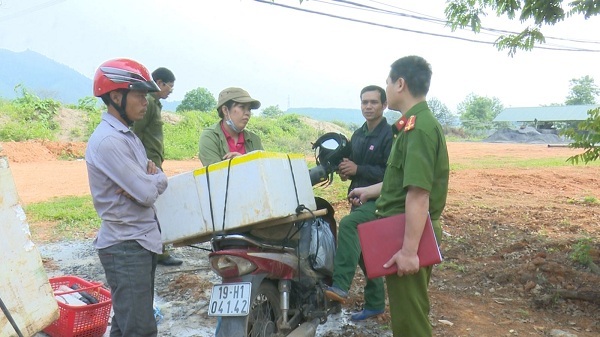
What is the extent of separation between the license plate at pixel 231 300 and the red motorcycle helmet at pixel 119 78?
1.22 m

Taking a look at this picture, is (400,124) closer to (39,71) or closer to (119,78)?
(119,78)

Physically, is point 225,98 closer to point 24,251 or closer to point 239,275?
point 239,275

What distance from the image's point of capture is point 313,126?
38.0 metres

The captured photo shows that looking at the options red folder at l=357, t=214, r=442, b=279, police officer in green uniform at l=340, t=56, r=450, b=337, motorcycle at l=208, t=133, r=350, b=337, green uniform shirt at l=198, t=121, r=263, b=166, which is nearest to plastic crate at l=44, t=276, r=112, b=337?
motorcycle at l=208, t=133, r=350, b=337

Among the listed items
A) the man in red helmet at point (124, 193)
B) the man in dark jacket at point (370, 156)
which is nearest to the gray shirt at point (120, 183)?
the man in red helmet at point (124, 193)

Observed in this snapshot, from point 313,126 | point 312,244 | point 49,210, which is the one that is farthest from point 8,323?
point 313,126

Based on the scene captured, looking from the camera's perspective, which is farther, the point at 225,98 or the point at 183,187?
the point at 225,98

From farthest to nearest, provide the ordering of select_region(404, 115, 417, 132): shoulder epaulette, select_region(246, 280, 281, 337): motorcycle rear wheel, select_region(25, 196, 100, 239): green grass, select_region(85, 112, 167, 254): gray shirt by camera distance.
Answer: select_region(25, 196, 100, 239): green grass, select_region(246, 280, 281, 337): motorcycle rear wheel, select_region(404, 115, 417, 132): shoulder epaulette, select_region(85, 112, 167, 254): gray shirt

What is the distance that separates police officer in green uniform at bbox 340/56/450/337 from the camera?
102 inches

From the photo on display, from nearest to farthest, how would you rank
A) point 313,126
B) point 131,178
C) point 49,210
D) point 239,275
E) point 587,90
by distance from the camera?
1. point 131,178
2. point 239,275
3. point 49,210
4. point 313,126
5. point 587,90

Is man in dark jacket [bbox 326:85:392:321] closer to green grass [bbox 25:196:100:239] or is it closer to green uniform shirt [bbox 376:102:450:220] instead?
green uniform shirt [bbox 376:102:450:220]

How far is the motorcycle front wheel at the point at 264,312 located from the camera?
320cm

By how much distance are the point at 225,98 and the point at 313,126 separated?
3435 cm

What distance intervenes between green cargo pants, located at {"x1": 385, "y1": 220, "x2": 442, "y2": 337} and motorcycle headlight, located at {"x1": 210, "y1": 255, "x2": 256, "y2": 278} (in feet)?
2.71
